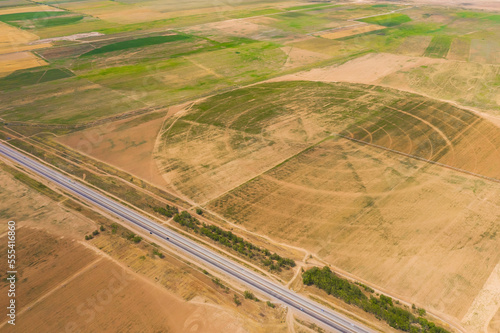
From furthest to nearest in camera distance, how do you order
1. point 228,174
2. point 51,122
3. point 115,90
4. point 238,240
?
1. point 115,90
2. point 51,122
3. point 228,174
4. point 238,240

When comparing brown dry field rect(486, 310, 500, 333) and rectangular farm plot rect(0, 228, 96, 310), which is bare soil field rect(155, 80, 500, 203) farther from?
brown dry field rect(486, 310, 500, 333)

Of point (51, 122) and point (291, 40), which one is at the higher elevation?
point (291, 40)

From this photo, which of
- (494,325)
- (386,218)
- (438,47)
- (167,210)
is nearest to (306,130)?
(386,218)

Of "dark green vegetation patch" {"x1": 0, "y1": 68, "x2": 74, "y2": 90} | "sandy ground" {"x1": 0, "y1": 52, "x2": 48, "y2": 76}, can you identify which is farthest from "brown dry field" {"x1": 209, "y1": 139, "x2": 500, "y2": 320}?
"sandy ground" {"x1": 0, "y1": 52, "x2": 48, "y2": 76}

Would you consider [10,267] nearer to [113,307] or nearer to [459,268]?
[113,307]

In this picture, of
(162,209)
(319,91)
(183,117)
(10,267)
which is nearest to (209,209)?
(162,209)

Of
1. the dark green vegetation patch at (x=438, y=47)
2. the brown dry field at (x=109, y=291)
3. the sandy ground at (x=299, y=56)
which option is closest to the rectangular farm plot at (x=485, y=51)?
the dark green vegetation patch at (x=438, y=47)
